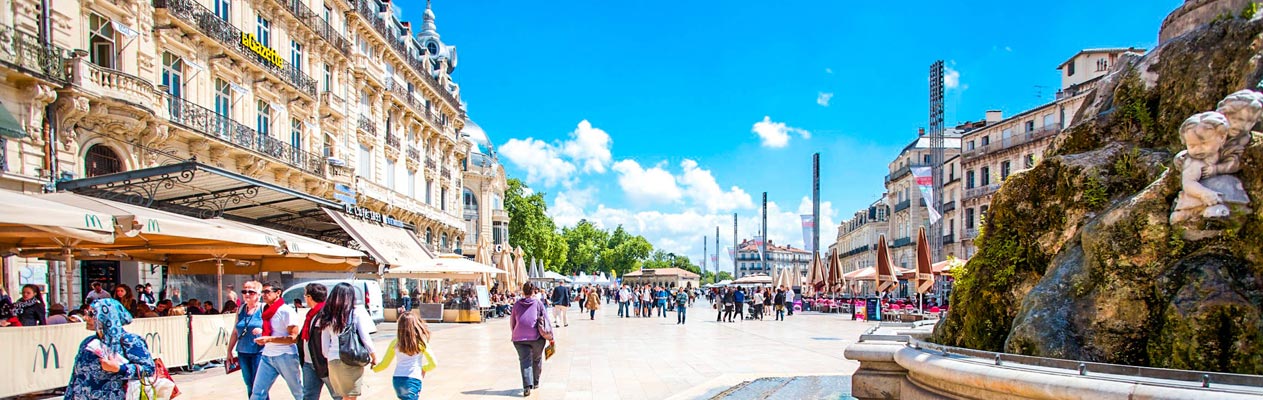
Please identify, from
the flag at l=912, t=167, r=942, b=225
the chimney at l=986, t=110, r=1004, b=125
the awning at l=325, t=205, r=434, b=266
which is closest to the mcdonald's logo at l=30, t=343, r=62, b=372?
the awning at l=325, t=205, r=434, b=266

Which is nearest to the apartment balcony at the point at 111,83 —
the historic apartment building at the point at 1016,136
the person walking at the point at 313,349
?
the person walking at the point at 313,349

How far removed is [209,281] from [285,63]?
756 centimetres

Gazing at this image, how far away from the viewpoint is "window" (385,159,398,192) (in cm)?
3535

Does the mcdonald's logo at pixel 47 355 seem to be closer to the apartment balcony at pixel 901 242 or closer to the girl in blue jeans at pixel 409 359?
the girl in blue jeans at pixel 409 359

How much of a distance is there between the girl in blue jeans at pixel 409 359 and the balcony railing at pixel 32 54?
521 inches

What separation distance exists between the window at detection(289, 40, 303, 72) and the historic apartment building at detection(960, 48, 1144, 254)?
1216 inches

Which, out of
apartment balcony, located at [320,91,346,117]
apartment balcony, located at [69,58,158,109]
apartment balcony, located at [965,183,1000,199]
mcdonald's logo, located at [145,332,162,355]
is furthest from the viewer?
apartment balcony, located at [965,183,1000,199]

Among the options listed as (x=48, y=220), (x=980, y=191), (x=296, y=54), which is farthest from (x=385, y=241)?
(x=980, y=191)

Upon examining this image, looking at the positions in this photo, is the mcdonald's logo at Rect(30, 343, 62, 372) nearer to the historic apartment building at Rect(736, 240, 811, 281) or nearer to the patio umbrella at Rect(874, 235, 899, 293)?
the patio umbrella at Rect(874, 235, 899, 293)

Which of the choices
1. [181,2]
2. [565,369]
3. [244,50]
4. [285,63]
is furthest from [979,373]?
[285,63]

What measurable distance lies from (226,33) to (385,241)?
326 inches

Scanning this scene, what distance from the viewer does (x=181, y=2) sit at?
2097 centimetres

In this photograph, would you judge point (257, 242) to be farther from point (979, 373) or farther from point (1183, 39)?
point (1183, 39)

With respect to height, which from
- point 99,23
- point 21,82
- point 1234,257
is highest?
point 99,23
